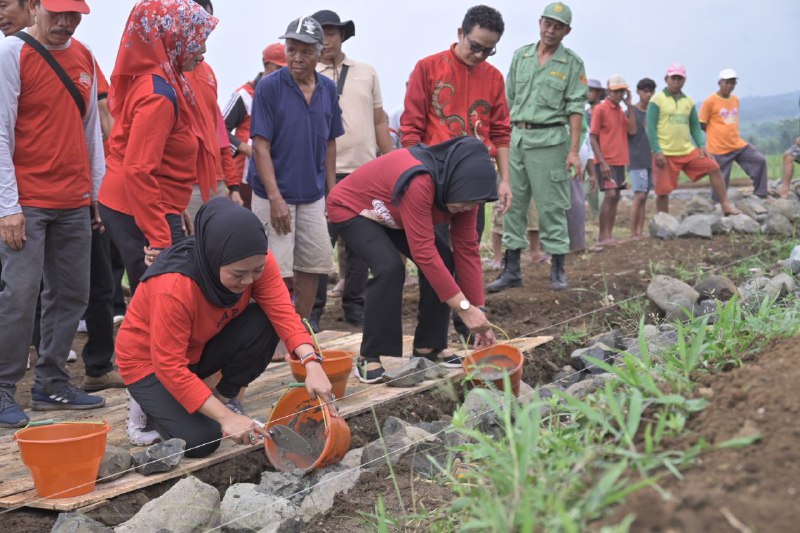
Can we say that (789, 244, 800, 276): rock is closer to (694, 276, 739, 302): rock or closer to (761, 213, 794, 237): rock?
(694, 276, 739, 302): rock

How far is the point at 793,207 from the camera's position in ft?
35.2

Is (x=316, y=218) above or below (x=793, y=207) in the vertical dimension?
above

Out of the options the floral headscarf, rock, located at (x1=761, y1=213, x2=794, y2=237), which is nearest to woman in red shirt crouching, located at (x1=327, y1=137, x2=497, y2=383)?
the floral headscarf

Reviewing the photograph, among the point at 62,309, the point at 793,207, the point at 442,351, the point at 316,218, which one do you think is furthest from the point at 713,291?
the point at 793,207

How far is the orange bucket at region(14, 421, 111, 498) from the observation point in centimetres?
327

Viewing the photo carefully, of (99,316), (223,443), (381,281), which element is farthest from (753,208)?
(223,443)

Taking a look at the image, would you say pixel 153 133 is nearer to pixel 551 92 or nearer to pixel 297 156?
pixel 297 156

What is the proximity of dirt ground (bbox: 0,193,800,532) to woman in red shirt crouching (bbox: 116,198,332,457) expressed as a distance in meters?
0.31

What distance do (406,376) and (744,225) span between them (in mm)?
6280

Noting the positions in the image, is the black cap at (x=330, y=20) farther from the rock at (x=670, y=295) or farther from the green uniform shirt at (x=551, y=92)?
the rock at (x=670, y=295)

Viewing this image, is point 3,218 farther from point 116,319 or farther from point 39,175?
point 116,319

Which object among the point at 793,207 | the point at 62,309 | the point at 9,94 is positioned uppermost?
the point at 9,94

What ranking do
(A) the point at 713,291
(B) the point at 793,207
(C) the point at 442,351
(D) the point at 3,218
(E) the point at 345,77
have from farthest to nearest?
1. (B) the point at 793,207
2. (E) the point at 345,77
3. (A) the point at 713,291
4. (C) the point at 442,351
5. (D) the point at 3,218

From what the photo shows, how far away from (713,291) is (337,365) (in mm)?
2882
